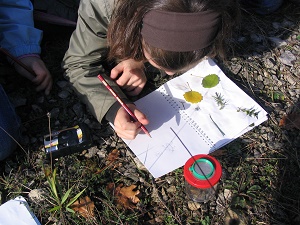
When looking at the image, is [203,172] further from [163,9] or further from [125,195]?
[163,9]

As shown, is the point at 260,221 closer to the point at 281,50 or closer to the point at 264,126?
the point at 264,126

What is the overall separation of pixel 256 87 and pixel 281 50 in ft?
1.33

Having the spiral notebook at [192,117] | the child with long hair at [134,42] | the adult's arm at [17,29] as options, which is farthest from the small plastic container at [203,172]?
the adult's arm at [17,29]

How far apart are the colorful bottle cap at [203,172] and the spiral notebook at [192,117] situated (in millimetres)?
285

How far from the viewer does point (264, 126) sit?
6.95 ft

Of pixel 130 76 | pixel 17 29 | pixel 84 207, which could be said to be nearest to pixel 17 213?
pixel 84 207

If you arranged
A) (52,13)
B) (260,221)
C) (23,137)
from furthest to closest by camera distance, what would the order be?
(52,13), (23,137), (260,221)

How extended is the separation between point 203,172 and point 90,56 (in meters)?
0.93

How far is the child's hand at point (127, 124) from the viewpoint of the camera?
190cm

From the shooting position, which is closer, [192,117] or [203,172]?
[203,172]

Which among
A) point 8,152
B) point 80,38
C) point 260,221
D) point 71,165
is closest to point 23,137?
point 8,152

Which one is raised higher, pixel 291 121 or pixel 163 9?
pixel 163 9

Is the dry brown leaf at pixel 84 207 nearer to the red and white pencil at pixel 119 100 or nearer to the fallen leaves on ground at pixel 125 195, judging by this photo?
the fallen leaves on ground at pixel 125 195

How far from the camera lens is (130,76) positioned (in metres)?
2.16
